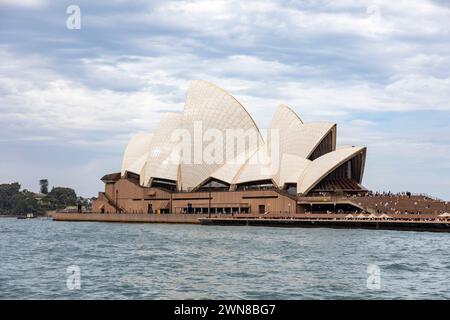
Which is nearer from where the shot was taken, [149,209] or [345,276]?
[345,276]

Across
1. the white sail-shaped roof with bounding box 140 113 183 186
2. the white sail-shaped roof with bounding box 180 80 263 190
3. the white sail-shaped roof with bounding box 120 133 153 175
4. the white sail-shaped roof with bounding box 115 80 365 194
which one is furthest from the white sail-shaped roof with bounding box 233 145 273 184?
the white sail-shaped roof with bounding box 120 133 153 175

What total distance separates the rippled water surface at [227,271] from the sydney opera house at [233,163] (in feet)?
135

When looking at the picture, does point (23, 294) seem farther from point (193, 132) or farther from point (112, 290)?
point (193, 132)

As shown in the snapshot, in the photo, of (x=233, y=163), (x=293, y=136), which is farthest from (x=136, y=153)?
(x=293, y=136)

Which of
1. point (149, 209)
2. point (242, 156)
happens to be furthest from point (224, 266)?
point (149, 209)

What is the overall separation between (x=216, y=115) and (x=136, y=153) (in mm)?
24766

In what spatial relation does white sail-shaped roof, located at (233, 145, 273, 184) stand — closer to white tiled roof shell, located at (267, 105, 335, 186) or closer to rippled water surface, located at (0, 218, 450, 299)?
white tiled roof shell, located at (267, 105, 335, 186)

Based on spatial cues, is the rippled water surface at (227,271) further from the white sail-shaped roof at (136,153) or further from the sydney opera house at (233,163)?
the white sail-shaped roof at (136,153)

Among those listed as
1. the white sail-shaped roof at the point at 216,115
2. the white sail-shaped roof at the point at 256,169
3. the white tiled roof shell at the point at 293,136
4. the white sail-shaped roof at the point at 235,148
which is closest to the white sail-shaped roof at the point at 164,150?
the white sail-shaped roof at the point at 235,148

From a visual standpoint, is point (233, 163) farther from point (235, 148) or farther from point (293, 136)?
point (293, 136)

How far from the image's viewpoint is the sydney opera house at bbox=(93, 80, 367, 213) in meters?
85.1
